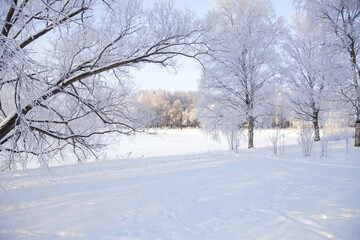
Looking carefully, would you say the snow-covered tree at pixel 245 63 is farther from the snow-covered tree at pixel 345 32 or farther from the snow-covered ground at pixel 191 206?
the snow-covered ground at pixel 191 206

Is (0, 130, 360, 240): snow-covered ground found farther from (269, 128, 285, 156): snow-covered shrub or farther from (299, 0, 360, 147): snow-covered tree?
(299, 0, 360, 147): snow-covered tree

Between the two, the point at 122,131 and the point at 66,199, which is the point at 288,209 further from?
the point at 122,131

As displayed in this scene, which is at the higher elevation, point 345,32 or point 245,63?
point 345,32

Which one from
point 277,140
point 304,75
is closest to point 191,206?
point 277,140

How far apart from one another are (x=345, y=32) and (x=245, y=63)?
12.3 feet

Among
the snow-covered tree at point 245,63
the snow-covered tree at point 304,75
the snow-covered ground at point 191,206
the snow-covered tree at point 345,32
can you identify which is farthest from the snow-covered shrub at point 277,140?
the snow-covered tree at point 304,75

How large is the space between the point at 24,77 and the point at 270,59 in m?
9.43

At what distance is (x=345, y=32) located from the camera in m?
7.34

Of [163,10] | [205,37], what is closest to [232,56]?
[205,37]

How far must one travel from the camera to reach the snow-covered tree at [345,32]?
7.36 meters

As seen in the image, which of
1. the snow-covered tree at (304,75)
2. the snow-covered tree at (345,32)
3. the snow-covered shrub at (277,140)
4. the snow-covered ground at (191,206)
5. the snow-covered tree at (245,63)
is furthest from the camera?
the snow-covered tree at (304,75)

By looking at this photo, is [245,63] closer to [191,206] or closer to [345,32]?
[345,32]

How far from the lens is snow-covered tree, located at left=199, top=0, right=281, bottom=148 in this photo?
9.19 meters

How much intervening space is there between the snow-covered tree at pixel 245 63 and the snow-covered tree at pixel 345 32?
6.49 ft
